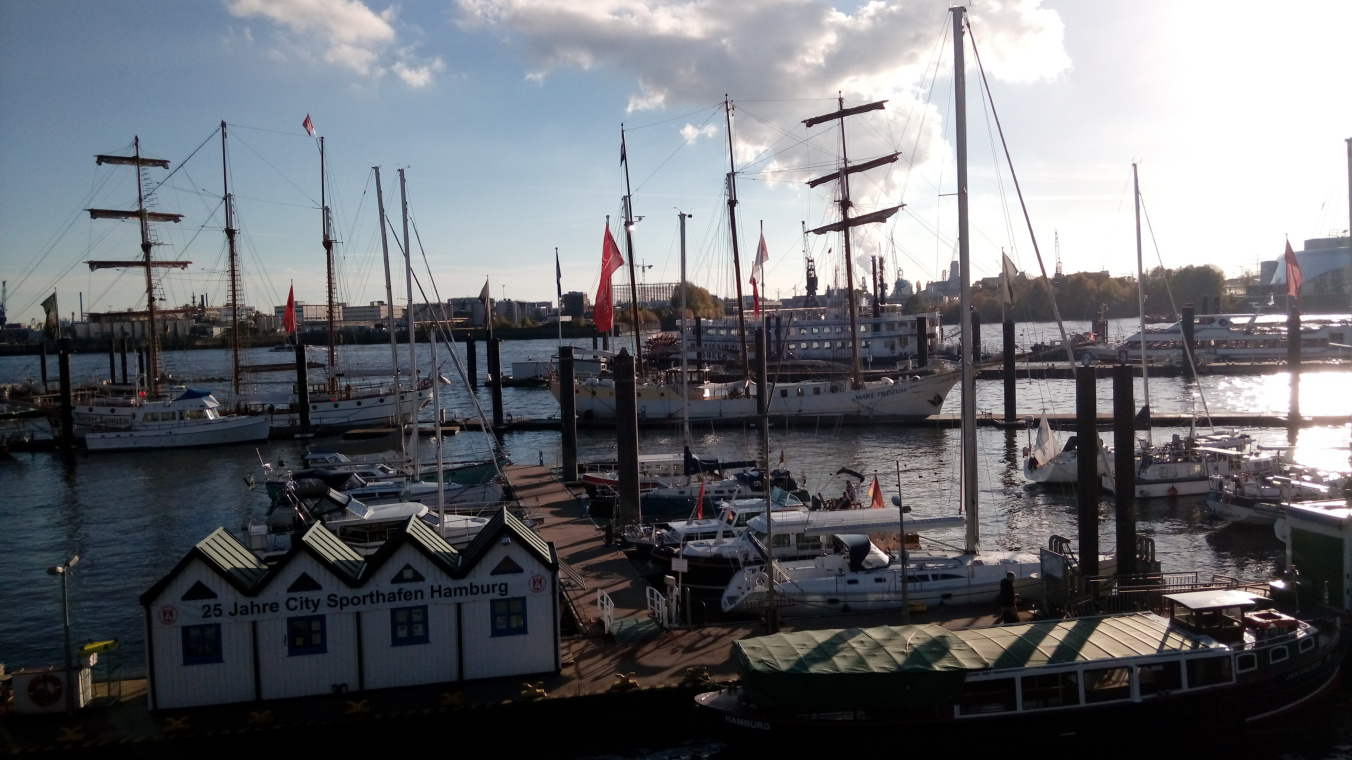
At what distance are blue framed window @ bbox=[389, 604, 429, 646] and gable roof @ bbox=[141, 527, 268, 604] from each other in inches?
88.3

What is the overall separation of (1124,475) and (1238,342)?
88918 mm

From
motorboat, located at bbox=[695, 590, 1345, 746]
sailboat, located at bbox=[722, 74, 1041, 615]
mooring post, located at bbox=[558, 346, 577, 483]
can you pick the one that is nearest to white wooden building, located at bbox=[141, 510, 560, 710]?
motorboat, located at bbox=[695, 590, 1345, 746]

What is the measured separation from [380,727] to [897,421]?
49464mm

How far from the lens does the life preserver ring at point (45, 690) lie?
1517 centimetres

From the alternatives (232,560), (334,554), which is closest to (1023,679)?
(334,554)

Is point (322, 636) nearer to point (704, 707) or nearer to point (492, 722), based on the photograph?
point (492, 722)

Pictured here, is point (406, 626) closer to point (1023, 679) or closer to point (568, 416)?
point (1023, 679)

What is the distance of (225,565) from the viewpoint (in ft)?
51.5

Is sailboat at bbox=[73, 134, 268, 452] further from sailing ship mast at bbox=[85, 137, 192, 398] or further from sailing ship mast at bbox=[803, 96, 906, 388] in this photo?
sailing ship mast at bbox=[803, 96, 906, 388]

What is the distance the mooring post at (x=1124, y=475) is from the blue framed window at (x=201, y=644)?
57.4ft

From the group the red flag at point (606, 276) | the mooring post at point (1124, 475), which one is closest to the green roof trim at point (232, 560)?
the mooring post at point (1124, 475)

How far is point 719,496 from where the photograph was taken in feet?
108

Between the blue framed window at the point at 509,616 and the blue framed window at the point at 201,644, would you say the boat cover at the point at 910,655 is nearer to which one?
the blue framed window at the point at 509,616

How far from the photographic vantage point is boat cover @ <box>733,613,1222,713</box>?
14.2 m
